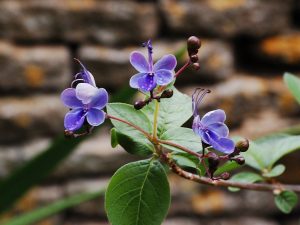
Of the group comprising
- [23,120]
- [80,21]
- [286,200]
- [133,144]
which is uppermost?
[133,144]

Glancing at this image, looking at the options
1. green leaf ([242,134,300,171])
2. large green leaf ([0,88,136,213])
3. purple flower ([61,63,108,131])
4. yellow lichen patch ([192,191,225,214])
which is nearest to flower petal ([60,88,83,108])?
Result: purple flower ([61,63,108,131])

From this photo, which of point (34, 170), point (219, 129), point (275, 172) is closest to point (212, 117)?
point (219, 129)

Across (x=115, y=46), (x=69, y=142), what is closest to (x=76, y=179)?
(x=115, y=46)

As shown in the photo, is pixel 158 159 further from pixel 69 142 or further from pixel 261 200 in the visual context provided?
pixel 261 200

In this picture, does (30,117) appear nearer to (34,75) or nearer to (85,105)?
(34,75)

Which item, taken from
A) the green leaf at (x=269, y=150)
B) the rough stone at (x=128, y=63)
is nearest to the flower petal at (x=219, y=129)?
the green leaf at (x=269, y=150)
